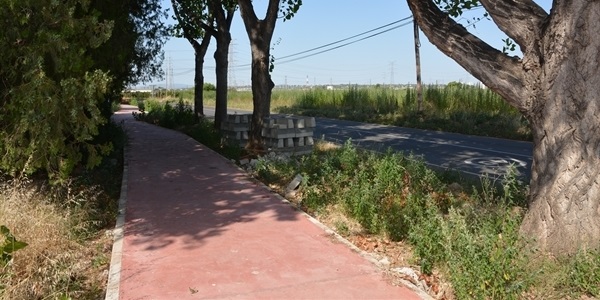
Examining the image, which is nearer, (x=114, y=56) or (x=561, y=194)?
(x=561, y=194)

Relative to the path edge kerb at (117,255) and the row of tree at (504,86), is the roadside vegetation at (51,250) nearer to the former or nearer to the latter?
the path edge kerb at (117,255)

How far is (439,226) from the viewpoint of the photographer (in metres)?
5.85

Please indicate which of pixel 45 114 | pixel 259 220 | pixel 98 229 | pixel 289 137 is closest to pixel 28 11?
pixel 45 114

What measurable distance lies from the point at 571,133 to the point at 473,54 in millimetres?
1471

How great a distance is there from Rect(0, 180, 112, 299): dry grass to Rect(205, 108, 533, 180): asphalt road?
6750mm

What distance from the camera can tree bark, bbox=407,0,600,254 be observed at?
5613 mm

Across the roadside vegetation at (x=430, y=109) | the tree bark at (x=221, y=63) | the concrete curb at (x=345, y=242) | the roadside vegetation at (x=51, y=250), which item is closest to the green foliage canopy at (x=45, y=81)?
the roadside vegetation at (x=51, y=250)

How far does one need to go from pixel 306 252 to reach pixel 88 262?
2320 mm

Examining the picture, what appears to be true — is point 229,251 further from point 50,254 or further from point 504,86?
point 504,86

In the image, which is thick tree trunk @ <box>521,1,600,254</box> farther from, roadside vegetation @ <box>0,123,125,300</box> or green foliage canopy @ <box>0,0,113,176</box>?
green foliage canopy @ <box>0,0,113,176</box>

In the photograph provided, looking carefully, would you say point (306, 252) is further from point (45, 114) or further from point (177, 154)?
point (177, 154)

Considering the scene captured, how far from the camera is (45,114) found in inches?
248

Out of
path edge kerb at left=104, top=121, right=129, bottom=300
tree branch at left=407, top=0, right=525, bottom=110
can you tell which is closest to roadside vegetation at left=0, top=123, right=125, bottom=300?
path edge kerb at left=104, top=121, right=129, bottom=300

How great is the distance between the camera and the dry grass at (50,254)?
498cm
